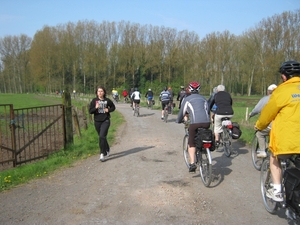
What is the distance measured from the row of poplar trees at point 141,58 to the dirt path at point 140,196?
40709 mm

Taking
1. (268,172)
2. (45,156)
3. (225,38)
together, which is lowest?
(45,156)

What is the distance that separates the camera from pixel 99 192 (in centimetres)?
520

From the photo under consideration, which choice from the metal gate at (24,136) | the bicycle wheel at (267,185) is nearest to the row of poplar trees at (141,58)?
the metal gate at (24,136)

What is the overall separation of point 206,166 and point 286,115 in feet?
7.51

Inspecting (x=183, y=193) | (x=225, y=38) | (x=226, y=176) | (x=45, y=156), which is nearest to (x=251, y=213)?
(x=183, y=193)

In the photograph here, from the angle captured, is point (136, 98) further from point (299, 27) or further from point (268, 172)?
point (299, 27)

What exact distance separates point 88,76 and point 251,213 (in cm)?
5084

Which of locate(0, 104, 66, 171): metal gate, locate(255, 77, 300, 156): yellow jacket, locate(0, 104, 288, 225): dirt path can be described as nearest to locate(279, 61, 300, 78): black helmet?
locate(255, 77, 300, 156): yellow jacket

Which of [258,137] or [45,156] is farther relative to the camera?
[45,156]

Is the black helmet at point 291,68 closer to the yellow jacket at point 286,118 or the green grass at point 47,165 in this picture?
the yellow jacket at point 286,118

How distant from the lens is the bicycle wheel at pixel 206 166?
5.35 m

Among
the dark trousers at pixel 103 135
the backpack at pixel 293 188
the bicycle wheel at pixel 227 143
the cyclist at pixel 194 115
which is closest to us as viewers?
the backpack at pixel 293 188

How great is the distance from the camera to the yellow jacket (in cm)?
347

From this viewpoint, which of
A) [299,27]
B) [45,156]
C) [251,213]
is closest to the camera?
[251,213]
